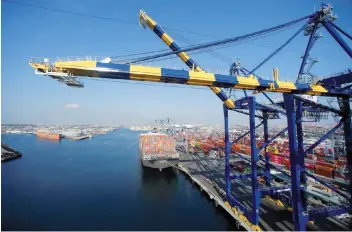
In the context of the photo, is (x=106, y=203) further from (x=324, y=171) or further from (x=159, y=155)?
(x=324, y=171)

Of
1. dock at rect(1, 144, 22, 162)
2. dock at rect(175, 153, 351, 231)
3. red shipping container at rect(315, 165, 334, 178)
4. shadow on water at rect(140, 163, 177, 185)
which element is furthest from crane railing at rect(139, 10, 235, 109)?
dock at rect(1, 144, 22, 162)

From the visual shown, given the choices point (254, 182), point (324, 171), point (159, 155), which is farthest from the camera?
point (159, 155)

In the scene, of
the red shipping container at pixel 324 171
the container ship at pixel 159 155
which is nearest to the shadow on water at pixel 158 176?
the container ship at pixel 159 155

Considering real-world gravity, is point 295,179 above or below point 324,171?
above

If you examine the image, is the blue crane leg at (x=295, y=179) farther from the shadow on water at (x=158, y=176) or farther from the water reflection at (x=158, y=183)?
the shadow on water at (x=158, y=176)

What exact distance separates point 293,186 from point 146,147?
105 feet

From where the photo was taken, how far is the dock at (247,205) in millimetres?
16312

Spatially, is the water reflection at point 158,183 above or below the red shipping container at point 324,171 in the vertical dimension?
below

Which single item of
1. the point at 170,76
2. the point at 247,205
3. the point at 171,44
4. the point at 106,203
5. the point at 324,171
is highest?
the point at 171,44

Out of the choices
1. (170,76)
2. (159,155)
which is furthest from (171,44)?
(159,155)

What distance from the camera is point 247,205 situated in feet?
68.3

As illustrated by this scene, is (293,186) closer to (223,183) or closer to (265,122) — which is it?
(265,122)

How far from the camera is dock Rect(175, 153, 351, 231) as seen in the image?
53.5 ft

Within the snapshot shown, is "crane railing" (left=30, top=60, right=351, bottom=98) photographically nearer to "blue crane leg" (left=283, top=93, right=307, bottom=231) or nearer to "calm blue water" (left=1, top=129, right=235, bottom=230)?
"blue crane leg" (left=283, top=93, right=307, bottom=231)
